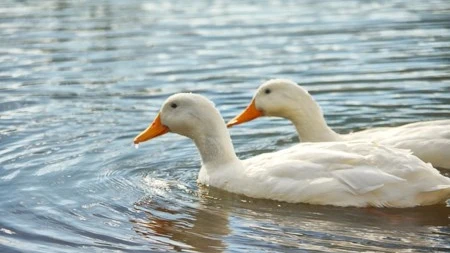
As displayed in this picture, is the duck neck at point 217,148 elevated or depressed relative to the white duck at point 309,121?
depressed

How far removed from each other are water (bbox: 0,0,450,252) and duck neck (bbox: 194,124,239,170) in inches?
13.7

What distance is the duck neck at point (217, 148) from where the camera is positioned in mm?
A: 10047

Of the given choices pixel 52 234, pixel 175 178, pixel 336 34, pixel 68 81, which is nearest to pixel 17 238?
pixel 52 234

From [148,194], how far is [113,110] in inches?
167

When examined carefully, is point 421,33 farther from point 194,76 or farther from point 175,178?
point 175,178

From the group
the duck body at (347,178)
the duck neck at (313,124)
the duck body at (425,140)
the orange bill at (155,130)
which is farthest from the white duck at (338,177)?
the duck neck at (313,124)

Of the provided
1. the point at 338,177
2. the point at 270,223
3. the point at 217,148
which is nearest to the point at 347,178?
the point at 338,177

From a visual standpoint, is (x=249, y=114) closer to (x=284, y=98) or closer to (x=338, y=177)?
(x=284, y=98)

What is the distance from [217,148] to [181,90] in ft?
16.9

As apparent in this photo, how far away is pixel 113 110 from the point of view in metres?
13.9

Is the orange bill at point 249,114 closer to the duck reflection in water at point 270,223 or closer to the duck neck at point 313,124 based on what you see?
the duck neck at point 313,124

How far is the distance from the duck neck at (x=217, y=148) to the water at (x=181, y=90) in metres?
0.35

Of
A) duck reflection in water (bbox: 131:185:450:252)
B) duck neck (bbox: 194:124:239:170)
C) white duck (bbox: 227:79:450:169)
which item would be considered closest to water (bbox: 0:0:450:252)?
duck reflection in water (bbox: 131:185:450:252)

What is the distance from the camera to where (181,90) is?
15141mm
